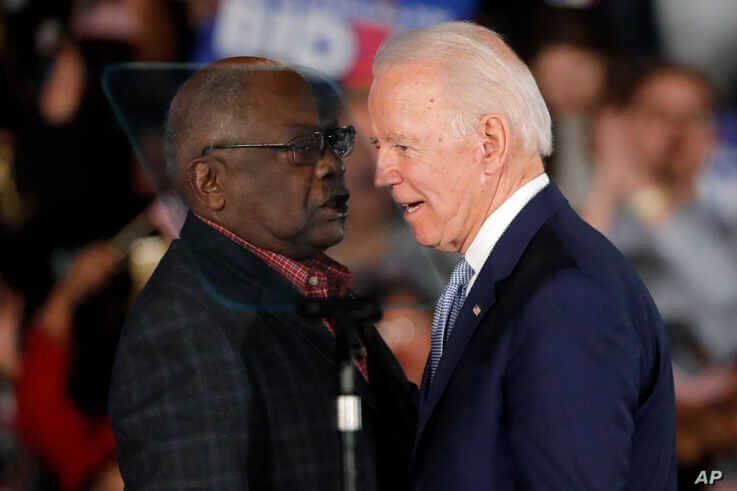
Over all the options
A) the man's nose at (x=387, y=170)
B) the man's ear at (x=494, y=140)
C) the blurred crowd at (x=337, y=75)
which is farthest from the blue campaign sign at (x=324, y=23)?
the man's ear at (x=494, y=140)

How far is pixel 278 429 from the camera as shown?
6.03 feet

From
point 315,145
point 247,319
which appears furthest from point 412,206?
point 247,319

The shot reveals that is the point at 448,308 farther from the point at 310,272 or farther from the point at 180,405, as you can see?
the point at 180,405

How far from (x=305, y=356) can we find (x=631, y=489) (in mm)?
531

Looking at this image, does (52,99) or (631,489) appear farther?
(52,99)

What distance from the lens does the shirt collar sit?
6.37 ft

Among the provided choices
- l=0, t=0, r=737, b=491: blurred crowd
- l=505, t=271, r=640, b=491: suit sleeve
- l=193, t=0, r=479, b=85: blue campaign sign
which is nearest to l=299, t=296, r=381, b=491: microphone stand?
l=505, t=271, r=640, b=491: suit sleeve

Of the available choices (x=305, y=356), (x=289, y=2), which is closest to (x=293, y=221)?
(x=305, y=356)

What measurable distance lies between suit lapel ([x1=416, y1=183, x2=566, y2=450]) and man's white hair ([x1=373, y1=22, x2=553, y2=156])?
0.09 meters

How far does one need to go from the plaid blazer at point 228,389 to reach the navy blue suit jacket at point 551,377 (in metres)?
0.16

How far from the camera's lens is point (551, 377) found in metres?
1.59

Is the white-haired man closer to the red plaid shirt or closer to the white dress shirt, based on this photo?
the white dress shirt

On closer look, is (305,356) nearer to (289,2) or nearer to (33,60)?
(289,2)

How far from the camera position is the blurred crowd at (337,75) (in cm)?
395
